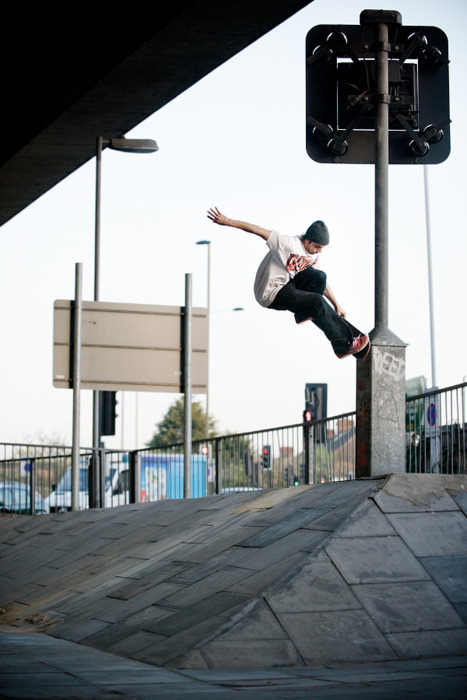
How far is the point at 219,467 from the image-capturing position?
47.9ft

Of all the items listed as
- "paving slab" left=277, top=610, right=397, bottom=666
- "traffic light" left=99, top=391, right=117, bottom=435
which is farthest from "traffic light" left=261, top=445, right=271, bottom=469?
"traffic light" left=99, top=391, right=117, bottom=435

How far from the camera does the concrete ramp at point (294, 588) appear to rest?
241 inches

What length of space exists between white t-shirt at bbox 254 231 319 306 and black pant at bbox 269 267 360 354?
0.07 metres

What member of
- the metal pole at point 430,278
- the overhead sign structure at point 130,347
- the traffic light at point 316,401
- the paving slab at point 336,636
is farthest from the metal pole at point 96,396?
the metal pole at point 430,278

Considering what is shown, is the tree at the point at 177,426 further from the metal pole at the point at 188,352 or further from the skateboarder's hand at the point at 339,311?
the skateboarder's hand at the point at 339,311

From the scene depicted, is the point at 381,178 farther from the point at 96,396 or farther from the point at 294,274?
the point at 96,396

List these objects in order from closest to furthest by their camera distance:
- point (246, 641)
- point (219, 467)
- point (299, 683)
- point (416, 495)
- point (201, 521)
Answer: point (299, 683) → point (246, 641) → point (416, 495) → point (201, 521) → point (219, 467)

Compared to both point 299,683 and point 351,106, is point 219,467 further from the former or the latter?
point 299,683

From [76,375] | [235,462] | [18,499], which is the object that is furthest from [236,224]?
[18,499]

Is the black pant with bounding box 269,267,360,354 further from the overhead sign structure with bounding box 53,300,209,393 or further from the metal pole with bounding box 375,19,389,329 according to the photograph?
the overhead sign structure with bounding box 53,300,209,393

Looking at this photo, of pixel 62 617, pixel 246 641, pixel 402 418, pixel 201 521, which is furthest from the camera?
pixel 201 521

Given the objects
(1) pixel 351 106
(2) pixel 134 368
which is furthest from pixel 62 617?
(2) pixel 134 368

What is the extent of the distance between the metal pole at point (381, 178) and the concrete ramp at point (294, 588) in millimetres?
1875

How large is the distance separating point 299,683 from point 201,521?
5.27m
